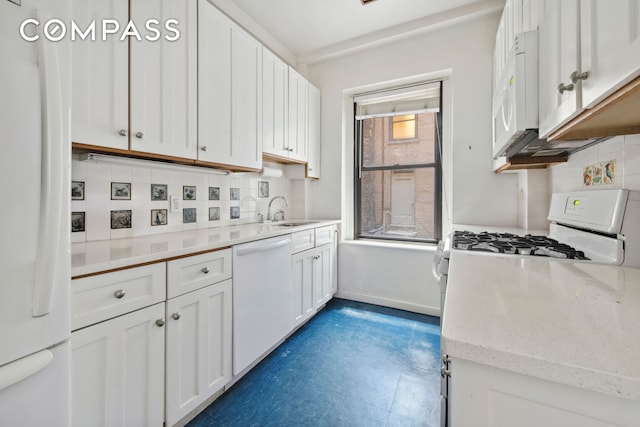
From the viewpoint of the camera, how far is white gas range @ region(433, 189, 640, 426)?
39.2 inches

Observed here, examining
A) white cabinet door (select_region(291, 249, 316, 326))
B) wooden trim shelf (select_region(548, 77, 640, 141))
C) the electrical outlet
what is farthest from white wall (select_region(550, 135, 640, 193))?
the electrical outlet

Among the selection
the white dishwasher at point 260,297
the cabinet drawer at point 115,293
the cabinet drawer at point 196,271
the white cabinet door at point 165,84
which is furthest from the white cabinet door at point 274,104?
the cabinet drawer at point 115,293

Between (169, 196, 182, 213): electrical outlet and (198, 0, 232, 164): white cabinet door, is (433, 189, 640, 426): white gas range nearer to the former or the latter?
(198, 0, 232, 164): white cabinet door

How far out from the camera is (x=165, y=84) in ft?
4.99

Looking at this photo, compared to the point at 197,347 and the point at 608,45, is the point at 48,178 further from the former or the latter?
the point at 608,45

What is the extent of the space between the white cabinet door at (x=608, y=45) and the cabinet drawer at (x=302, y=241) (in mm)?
1810

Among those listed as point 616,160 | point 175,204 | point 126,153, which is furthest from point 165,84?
point 616,160

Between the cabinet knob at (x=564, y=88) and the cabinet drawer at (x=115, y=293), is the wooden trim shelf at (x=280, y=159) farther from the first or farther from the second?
the cabinet knob at (x=564, y=88)

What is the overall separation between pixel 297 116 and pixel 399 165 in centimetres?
125

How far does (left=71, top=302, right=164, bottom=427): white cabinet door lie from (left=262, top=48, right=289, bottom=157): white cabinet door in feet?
5.28

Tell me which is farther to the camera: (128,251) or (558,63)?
(128,251)

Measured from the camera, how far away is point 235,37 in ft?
6.46

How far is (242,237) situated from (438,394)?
1.48m

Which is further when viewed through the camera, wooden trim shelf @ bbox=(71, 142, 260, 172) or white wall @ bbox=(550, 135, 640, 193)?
wooden trim shelf @ bbox=(71, 142, 260, 172)
